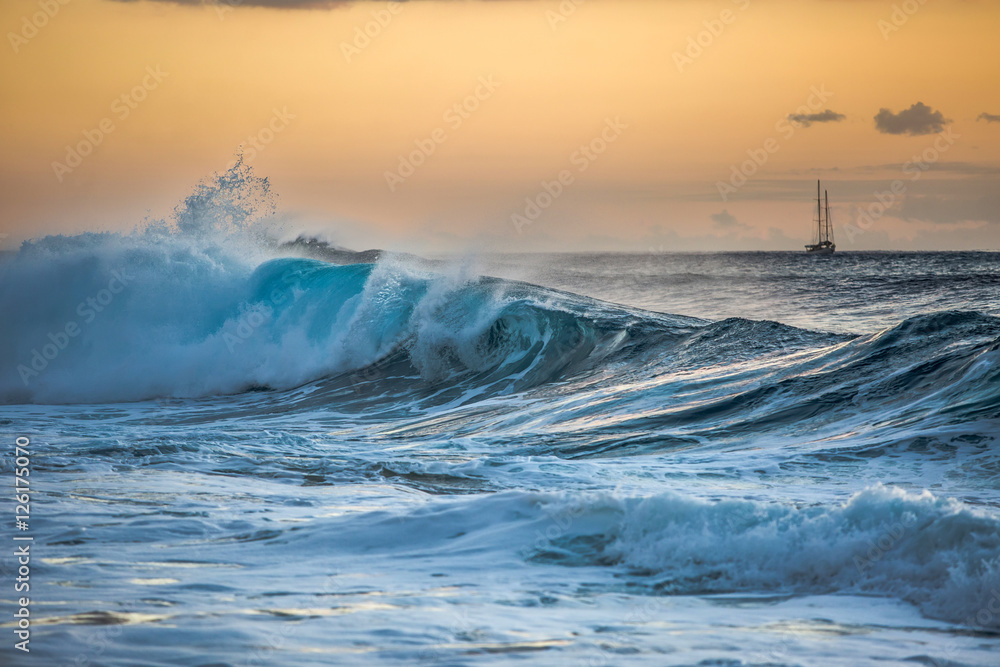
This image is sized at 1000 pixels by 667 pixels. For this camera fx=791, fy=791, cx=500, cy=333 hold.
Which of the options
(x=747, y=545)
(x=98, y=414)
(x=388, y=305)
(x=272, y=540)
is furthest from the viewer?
(x=388, y=305)

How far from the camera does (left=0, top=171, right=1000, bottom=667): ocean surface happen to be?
3432mm

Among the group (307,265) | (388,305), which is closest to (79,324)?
(307,265)

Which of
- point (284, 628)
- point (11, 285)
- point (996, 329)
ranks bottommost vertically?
point (284, 628)

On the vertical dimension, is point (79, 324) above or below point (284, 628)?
above

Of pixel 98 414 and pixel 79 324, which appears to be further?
pixel 79 324

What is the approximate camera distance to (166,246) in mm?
17281

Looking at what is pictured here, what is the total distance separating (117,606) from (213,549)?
1.00 meters

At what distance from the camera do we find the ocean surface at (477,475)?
3.43m

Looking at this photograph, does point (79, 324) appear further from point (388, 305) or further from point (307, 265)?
point (388, 305)

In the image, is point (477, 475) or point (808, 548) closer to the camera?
point (808, 548)

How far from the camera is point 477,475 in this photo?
672 cm

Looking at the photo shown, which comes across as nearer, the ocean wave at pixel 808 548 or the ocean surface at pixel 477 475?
the ocean surface at pixel 477 475

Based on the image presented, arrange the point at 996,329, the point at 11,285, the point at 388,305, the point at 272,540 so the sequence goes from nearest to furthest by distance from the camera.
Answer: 1. the point at 272,540
2. the point at 996,329
3. the point at 388,305
4. the point at 11,285

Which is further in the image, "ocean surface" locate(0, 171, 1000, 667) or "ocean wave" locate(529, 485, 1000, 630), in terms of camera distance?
"ocean wave" locate(529, 485, 1000, 630)
